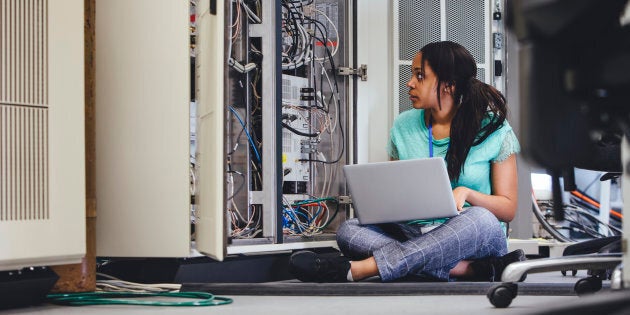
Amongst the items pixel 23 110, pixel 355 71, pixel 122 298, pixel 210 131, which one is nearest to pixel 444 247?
pixel 210 131

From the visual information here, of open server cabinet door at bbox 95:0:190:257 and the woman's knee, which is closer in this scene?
open server cabinet door at bbox 95:0:190:257

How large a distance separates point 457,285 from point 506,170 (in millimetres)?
648

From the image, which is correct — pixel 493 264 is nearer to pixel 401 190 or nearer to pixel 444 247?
pixel 444 247

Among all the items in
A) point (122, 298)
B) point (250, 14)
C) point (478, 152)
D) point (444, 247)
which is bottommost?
point (122, 298)

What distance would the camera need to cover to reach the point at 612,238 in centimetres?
310

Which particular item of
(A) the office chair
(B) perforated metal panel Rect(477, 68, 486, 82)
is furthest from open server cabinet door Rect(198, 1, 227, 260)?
(B) perforated metal panel Rect(477, 68, 486, 82)

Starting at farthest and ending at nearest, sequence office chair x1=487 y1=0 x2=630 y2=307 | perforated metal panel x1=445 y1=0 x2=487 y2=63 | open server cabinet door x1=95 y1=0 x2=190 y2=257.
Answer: perforated metal panel x1=445 y1=0 x2=487 y2=63
open server cabinet door x1=95 y1=0 x2=190 y2=257
office chair x1=487 y1=0 x2=630 y2=307

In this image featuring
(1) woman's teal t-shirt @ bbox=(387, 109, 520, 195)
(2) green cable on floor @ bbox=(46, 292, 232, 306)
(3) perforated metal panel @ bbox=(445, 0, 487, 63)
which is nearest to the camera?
(2) green cable on floor @ bbox=(46, 292, 232, 306)

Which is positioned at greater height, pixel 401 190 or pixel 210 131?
pixel 210 131

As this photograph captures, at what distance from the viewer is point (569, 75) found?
3.55ft

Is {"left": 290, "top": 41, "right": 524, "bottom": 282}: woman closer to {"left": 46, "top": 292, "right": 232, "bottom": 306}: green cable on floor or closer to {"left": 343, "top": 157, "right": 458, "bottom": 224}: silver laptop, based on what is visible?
{"left": 343, "top": 157, "right": 458, "bottom": 224}: silver laptop

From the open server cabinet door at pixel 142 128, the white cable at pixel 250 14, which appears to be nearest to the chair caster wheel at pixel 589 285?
the open server cabinet door at pixel 142 128

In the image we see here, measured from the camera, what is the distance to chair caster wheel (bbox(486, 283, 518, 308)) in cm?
203

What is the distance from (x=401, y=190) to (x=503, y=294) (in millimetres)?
828
